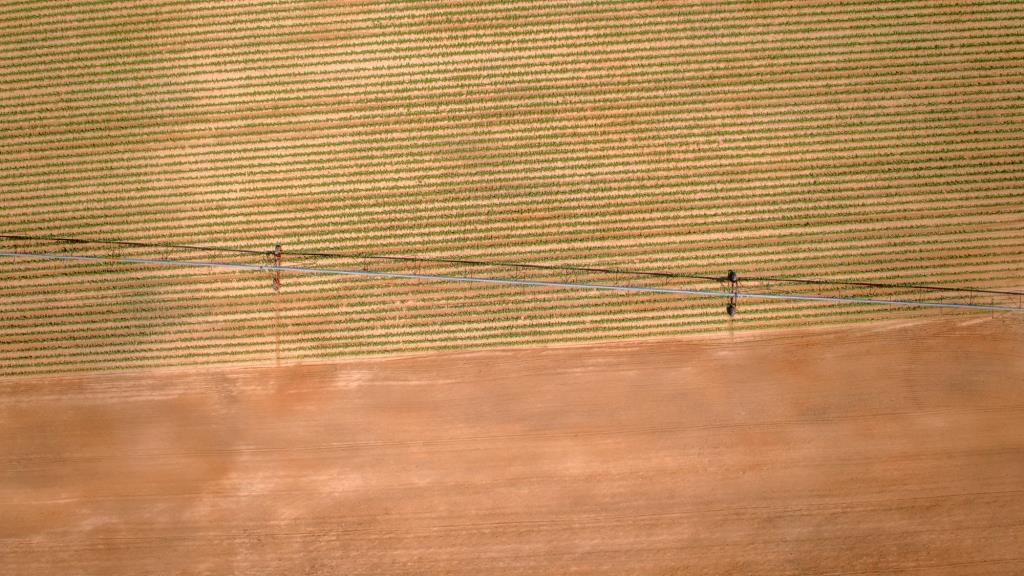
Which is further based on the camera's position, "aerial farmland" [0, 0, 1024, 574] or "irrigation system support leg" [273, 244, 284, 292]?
"aerial farmland" [0, 0, 1024, 574]

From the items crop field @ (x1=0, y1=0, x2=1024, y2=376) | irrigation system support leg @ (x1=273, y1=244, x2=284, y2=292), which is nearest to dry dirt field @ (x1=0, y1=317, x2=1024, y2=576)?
crop field @ (x1=0, y1=0, x2=1024, y2=376)

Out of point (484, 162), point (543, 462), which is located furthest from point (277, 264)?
point (543, 462)

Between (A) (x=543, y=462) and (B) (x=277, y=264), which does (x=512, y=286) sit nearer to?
(A) (x=543, y=462)

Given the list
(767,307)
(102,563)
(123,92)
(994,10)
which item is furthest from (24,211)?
(994,10)

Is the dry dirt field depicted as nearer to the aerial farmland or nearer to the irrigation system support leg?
the aerial farmland

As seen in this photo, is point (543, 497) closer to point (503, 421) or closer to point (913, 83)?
point (503, 421)

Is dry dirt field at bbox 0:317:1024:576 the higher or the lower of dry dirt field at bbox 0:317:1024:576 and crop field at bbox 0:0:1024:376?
the lower

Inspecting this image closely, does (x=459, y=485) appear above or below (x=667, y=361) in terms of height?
below
